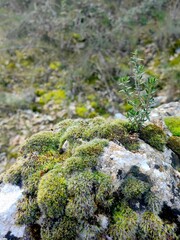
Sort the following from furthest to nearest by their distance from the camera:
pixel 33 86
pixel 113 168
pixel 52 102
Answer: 1. pixel 33 86
2. pixel 52 102
3. pixel 113 168

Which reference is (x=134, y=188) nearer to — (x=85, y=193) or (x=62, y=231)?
(x=85, y=193)

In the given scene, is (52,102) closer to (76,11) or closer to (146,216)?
(76,11)

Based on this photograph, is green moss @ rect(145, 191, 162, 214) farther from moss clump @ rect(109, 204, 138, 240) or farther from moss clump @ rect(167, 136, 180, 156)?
moss clump @ rect(167, 136, 180, 156)

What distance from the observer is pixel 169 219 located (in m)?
2.14

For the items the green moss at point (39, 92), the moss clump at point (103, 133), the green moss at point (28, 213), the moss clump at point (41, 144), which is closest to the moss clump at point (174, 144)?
the moss clump at point (103, 133)

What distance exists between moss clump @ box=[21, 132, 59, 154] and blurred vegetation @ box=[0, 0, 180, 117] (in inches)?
110

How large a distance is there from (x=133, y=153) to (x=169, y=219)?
0.54 meters

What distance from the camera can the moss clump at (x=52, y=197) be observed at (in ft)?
7.04

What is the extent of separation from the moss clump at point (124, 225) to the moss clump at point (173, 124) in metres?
1.09

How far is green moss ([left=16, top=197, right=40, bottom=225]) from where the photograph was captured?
2188mm

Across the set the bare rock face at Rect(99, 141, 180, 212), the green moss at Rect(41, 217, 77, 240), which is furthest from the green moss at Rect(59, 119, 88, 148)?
the green moss at Rect(41, 217, 77, 240)

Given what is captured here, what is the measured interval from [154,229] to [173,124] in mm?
1265

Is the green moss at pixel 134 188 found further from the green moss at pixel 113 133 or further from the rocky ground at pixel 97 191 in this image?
the green moss at pixel 113 133

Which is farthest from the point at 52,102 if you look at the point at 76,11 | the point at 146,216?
the point at 146,216
